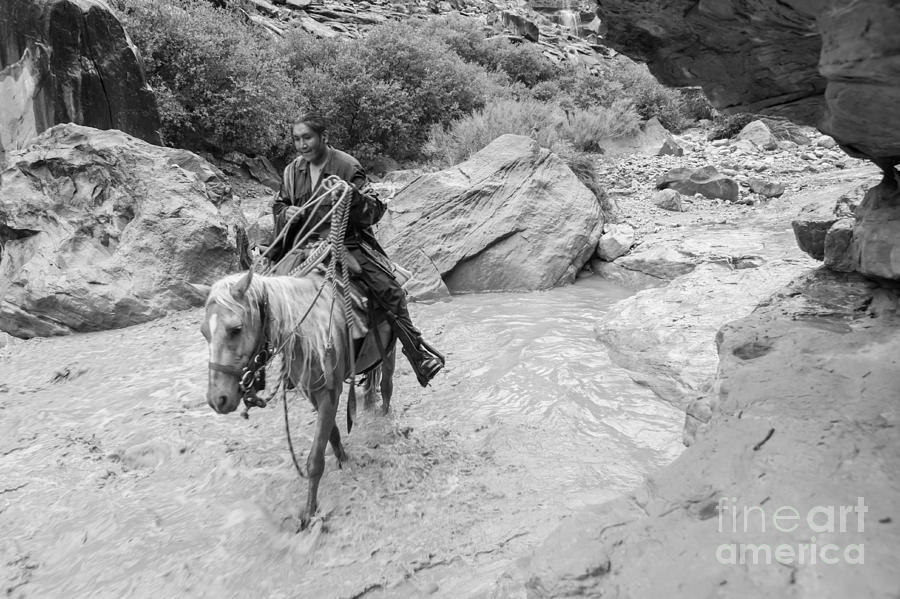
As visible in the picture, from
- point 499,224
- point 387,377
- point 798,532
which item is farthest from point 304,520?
point 499,224

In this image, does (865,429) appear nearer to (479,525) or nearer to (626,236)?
(479,525)

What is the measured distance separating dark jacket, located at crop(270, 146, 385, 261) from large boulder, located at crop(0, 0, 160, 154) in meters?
7.86

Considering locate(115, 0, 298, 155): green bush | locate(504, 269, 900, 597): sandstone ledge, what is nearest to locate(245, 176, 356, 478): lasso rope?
locate(504, 269, 900, 597): sandstone ledge

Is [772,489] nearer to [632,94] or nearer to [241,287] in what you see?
[241,287]

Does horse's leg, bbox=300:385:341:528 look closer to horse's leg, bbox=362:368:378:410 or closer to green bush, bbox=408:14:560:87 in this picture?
horse's leg, bbox=362:368:378:410

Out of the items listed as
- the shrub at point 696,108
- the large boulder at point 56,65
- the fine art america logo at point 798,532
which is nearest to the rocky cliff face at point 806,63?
the fine art america logo at point 798,532

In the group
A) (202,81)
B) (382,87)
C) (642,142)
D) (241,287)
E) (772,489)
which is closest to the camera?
(772,489)

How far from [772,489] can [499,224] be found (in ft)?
22.8

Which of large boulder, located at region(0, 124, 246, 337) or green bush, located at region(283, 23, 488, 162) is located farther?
green bush, located at region(283, 23, 488, 162)

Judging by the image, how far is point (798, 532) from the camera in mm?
1548

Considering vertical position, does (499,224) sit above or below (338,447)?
above

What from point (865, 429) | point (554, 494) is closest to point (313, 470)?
point (554, 494)

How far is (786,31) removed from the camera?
2068 millimetres

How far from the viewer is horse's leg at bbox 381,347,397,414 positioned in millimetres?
4449
